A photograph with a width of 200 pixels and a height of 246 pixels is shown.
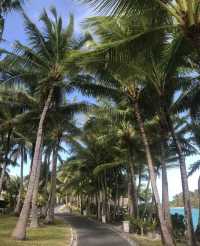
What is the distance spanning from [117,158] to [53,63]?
13.4 meters

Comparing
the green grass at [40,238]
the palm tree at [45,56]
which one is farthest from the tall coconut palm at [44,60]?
the green grass at [40,238]

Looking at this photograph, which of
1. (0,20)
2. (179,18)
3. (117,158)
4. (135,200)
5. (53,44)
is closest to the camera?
(179,18)

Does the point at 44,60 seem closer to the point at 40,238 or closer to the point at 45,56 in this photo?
the point at 45,56

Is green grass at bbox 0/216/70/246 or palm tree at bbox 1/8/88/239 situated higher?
palm tree at bbox 1/8/88/239

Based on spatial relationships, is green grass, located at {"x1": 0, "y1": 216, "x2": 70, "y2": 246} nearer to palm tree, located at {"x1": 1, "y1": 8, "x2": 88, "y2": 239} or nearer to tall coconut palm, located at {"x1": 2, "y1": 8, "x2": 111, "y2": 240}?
tall coconut palm, located at {"x1": 2, "y1": 8, "x2": 111, "y2": 240}

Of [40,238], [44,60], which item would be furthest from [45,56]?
[40,238]

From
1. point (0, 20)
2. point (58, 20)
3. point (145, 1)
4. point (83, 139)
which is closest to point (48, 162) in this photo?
point (83, 139)

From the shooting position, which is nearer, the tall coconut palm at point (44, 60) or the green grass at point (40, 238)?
the green grass at point (40, 238)

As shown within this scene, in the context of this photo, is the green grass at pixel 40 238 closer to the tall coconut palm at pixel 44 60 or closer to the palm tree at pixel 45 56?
the tall coconut palm at pixel 44 60

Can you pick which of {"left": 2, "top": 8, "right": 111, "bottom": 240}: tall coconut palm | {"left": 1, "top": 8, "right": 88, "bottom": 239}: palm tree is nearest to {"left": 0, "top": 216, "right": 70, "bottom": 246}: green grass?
{"left": 2, "top": 8, "right": 111, "bottom": 240}: tall coconut palm

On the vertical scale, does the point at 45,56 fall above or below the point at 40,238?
above

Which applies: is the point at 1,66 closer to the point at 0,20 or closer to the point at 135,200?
the point at 0,20

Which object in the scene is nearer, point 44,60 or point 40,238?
point 40,238

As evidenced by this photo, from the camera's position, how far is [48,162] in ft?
103
